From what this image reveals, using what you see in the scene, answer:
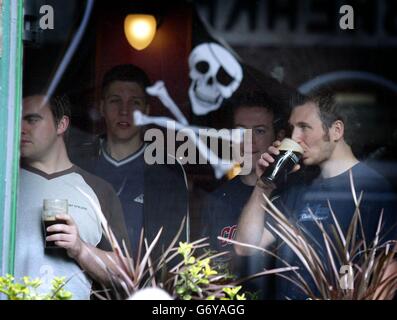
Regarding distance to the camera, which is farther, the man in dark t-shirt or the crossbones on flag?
the crossbones on flag

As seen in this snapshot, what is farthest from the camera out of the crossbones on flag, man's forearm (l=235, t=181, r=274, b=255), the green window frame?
the crossbones on flag

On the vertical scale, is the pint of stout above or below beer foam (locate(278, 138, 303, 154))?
below

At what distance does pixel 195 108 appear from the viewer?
198 inches

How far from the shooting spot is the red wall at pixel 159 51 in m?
4.99

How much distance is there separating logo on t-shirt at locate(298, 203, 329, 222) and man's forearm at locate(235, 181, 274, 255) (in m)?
0.21

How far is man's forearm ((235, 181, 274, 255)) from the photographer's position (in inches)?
190

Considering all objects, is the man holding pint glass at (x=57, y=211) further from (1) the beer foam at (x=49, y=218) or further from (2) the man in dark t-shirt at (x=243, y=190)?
(2) the man in dark t-shirt at (x=243, y=190)

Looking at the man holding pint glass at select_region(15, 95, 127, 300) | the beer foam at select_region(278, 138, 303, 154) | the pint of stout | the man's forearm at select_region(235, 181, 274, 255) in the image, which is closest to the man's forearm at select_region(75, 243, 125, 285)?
the man holding pint glass at select_region(15, 95, 127, 300)

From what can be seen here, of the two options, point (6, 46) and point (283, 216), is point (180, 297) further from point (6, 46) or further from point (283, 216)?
point (6, 46)

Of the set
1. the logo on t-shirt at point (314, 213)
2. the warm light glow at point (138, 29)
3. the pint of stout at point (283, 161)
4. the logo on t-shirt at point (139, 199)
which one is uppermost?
the warm light glow at point (138, 29)

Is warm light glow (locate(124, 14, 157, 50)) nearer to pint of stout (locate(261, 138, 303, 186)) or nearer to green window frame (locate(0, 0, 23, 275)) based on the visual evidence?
green window frame (locate(0, 0, 23, 275))

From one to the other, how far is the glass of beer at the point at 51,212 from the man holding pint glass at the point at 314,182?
948mm

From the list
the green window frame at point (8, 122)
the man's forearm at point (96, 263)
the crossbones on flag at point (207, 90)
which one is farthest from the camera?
the crossbones on flag at point (207, 90)

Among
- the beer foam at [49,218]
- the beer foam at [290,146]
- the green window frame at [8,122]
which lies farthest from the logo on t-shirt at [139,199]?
the beer foam at [290,146]
